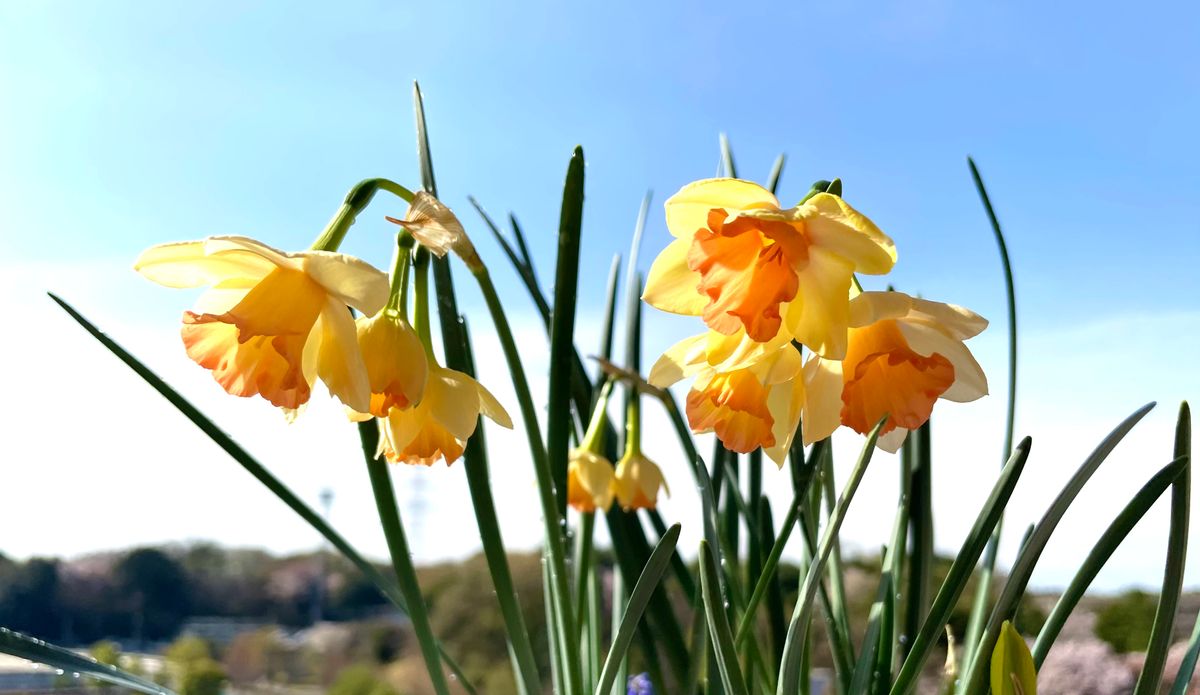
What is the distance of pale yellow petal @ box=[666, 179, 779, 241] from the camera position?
496 millimetres

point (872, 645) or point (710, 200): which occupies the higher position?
point (710, 200)

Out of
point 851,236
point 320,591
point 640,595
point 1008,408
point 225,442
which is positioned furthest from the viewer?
point 320,591

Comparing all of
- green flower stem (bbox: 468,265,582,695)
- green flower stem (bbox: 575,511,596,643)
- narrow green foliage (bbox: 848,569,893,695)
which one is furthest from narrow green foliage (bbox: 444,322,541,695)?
narrow green foliage (bbox: 848,569,893,695)

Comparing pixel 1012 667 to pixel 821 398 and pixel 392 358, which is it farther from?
pixel 392 358

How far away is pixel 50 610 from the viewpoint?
11039mm

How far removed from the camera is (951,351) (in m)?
0.53

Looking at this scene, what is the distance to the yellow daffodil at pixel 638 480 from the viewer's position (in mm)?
1104

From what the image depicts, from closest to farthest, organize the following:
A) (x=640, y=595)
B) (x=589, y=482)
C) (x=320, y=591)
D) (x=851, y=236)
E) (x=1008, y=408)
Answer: (x=851, y=236) < (x=640, y=595) < (x=1008, y=408) < (x=589, y=482) < (x=320, y=591)

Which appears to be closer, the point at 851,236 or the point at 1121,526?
the point at 851,236

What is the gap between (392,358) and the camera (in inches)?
21.5

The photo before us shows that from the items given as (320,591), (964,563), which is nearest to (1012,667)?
(964,563)

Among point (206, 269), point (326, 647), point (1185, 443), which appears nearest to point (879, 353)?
point (1185, 443)

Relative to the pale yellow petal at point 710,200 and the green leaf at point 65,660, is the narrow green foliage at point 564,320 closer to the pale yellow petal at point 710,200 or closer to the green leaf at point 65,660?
the pale yellow petal at point 710,200

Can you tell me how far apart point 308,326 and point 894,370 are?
0.35 m
